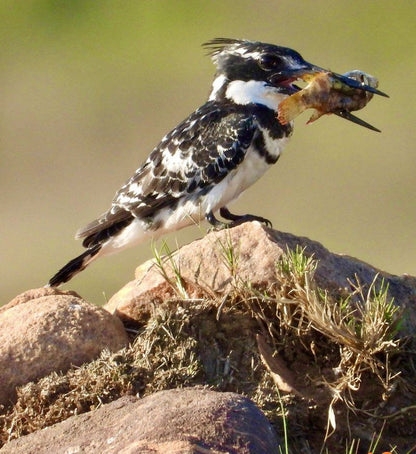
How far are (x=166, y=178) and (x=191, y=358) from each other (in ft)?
7.66

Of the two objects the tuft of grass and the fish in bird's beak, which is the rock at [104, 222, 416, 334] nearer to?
the tuft of grass

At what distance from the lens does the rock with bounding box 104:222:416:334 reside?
3.71 metres

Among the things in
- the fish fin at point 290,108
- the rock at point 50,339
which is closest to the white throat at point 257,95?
the fish fin at point 290,108

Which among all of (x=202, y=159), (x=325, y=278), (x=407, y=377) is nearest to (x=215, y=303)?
(x=325, y=278)

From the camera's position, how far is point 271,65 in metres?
5.90

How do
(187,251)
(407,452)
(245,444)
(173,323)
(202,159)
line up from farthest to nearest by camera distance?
(202,159), (187,251), (173,323), (407,452), (245,444)

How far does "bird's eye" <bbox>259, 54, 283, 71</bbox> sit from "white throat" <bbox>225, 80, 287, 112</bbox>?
10 cm

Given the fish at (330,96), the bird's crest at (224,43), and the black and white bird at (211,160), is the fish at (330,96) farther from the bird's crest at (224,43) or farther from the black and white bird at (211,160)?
the bird's crest at (224,43)

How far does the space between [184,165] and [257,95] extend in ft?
1.94

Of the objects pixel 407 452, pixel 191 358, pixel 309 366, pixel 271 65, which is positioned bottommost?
pixel 407 452

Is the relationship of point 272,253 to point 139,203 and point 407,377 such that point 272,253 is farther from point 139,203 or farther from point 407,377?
point 139,203

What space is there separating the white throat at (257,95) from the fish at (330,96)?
55 cm

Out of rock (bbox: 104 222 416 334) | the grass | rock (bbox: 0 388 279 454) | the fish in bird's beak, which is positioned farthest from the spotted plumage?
rock (bbox: 0 388 279 454)

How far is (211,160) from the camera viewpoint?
5617 mm
